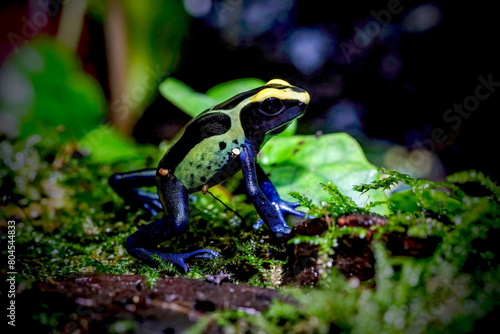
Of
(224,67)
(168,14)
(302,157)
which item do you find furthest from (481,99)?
(168,14)

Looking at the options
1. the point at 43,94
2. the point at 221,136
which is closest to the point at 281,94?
the point at 221,136

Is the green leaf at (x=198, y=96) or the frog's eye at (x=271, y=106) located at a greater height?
the frog's eye at (x=271, y=106)

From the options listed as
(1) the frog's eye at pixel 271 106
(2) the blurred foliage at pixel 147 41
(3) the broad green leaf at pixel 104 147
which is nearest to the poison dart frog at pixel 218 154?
(1) the frog's eye at pixel 271 106

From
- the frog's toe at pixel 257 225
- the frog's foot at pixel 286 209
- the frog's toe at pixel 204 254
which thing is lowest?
the frog's toe at pixel 204 254

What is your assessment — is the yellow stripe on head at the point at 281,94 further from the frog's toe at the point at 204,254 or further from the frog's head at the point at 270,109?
the frog's toe at the point at 204,254

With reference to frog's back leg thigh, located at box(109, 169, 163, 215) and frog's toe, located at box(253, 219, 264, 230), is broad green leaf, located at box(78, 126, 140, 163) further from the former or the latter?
frog's toe, located at box(253, 219, 264, 230)

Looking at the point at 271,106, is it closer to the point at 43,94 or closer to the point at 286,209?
the point at 286,209

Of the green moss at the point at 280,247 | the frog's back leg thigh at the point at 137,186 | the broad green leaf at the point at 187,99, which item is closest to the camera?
the green moss at the point at 280,247
